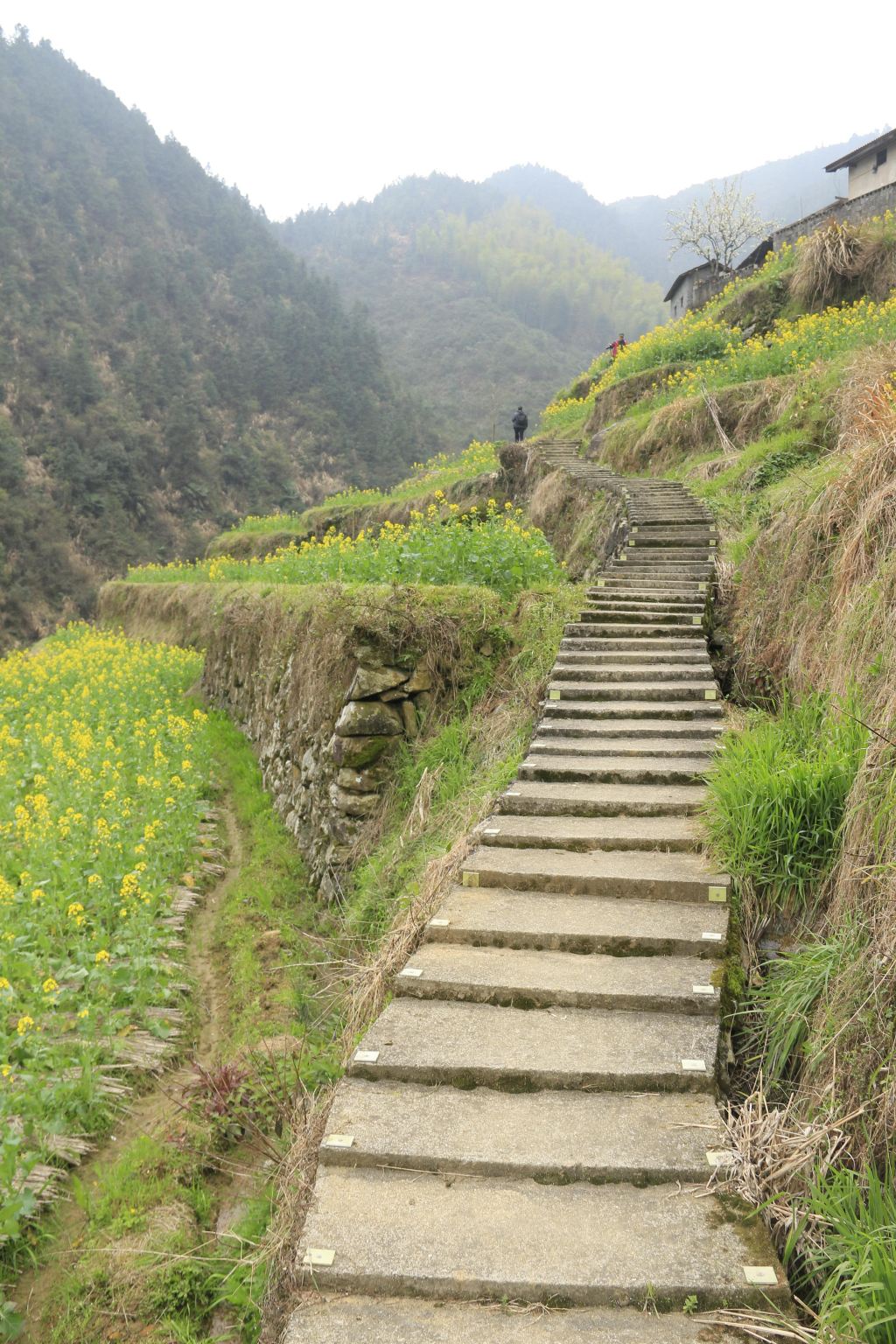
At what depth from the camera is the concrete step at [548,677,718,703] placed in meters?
6.10

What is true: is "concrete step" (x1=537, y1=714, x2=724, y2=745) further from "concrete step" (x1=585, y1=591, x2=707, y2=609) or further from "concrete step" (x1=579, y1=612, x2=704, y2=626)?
"concrete step" (x1=585, y1=591, x2=707, y2=609)

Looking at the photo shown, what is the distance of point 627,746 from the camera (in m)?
5.45

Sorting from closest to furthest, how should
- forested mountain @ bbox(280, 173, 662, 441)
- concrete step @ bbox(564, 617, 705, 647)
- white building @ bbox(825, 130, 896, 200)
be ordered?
concrete step @ bbox(564, 617, 705, 647)
white building @ bbox(825, 130, 896, 200)
forested mountain @ bbox(280, 173, 662, 441)

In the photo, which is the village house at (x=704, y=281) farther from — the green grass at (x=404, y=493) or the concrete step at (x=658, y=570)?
the concrete step at (x=658, y=570)

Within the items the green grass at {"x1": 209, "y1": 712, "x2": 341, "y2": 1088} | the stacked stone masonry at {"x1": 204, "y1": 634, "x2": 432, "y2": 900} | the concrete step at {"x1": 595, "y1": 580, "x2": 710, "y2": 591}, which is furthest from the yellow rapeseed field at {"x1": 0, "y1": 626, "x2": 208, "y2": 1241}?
the concrete step at {"x1": 595, "y1": 580, "x2": 710, "y2": 591}

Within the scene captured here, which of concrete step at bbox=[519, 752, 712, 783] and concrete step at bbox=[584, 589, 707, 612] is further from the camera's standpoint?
concrete step at bbox=[584, 589, 707, 612]

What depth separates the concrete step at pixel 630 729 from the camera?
5.58m

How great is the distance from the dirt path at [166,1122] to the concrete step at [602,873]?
5.55ft

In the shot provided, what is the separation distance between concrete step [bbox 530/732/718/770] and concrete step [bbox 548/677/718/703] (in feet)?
1.96

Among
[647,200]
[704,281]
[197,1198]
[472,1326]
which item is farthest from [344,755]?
[647,200]

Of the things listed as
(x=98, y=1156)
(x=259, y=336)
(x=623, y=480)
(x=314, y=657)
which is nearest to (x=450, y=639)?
(x=314, y=657)

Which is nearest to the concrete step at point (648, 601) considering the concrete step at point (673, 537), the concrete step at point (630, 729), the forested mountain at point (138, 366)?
the concrete step at point (673, 537)

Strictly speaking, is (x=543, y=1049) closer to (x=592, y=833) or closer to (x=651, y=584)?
(x=592, y=833)

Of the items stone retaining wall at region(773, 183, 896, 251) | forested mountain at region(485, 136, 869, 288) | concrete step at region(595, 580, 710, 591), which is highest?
forested mountain at region(485, 136, 869, 288)
